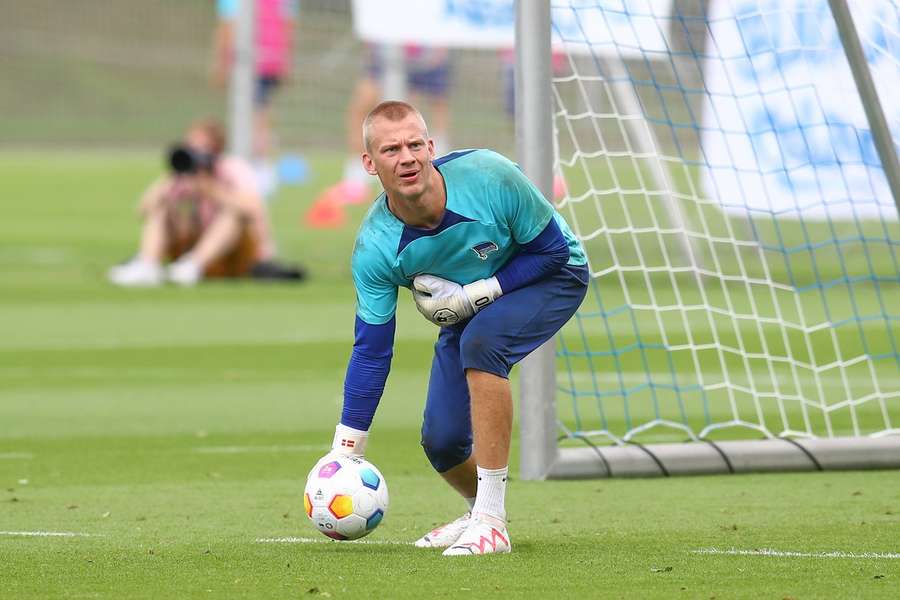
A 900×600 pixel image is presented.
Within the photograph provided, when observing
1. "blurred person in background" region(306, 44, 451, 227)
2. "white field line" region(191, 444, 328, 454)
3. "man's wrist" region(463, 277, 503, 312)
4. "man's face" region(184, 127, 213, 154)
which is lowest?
"white field line" region(191, 444, 328, 454)

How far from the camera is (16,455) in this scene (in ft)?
30.5

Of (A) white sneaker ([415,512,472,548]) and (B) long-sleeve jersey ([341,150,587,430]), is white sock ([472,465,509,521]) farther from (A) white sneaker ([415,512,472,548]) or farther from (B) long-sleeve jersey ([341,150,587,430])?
(B) long-sleeve jersey ([341,150,587,430])

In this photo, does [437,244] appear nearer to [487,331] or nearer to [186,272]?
[487,331]

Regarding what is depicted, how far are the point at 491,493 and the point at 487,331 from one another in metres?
0.56

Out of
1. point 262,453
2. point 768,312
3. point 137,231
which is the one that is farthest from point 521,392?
point 137,231

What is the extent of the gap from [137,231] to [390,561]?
21.4m

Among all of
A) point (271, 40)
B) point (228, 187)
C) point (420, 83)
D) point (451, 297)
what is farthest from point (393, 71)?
point (451, 297)

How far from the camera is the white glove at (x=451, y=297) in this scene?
6.57 metres

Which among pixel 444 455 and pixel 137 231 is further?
pixel 137 231

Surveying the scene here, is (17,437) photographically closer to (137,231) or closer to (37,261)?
(37,261)

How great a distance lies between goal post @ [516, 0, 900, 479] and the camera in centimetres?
866

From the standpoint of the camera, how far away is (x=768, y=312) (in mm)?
16719

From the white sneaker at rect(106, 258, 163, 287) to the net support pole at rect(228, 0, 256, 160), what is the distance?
277 centimetres

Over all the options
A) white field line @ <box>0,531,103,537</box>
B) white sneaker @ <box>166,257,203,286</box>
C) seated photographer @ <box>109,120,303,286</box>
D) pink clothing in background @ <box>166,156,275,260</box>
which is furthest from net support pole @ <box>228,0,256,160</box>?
white field line @ <box>0,531,103,537</box>
